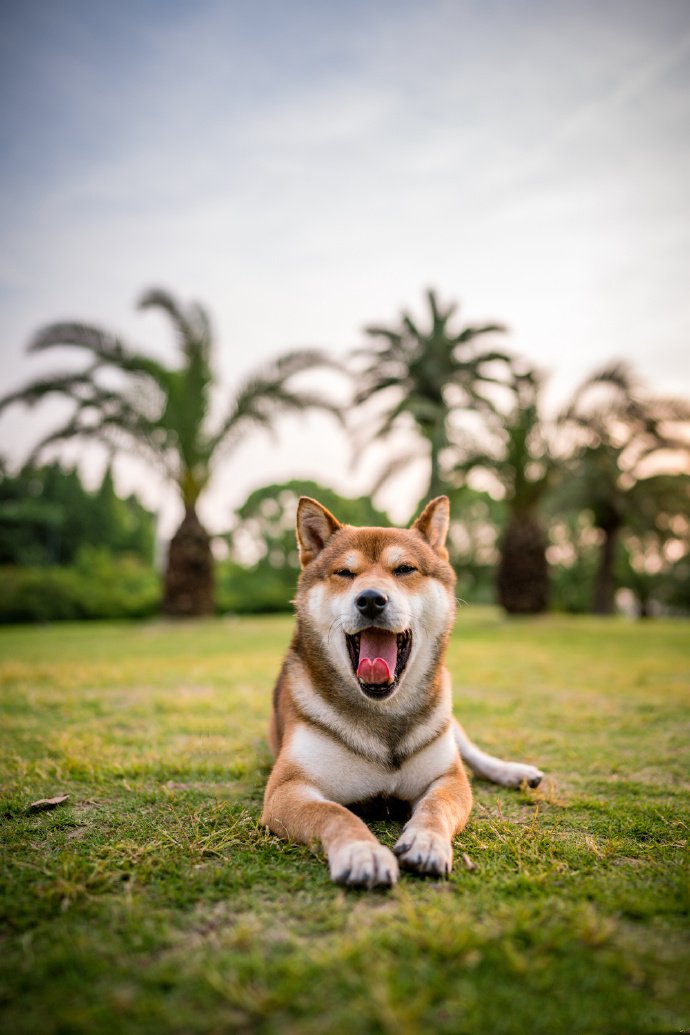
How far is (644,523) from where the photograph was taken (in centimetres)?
2347

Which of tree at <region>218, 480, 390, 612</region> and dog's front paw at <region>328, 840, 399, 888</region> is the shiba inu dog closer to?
dog's front paw at <region>328, 840, 399, 888</region>

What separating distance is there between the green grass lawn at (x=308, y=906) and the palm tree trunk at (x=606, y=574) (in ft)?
68.4

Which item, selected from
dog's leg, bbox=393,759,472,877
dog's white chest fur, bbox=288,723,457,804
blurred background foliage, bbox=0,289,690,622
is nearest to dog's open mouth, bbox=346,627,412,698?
dog's white chest fur, bbox=288,723,457,804

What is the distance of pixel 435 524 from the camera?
3.80 m

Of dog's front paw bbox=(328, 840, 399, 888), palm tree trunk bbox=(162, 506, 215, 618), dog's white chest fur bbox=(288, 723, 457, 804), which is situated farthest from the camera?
palm tree trunk bbox=(162, 506, 215, 618)

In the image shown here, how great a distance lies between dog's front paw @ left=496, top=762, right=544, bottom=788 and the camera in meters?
3.58

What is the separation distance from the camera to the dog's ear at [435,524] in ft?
12.3

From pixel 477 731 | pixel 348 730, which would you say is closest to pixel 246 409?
pixel 477 731

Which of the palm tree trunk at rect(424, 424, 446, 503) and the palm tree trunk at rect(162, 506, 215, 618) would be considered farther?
the palm tree trunk at rect(162, 506, 215, 618)

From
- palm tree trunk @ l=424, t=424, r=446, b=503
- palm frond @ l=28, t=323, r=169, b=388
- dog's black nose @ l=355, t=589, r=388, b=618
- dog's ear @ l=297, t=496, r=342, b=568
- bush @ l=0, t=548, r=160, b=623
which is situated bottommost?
bush @ l=0, t=548, r=160, b=623

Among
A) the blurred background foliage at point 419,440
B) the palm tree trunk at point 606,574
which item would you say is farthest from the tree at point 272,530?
the palm tree trunk at point 606,574

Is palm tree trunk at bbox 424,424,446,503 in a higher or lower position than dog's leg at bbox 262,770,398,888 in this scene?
higher

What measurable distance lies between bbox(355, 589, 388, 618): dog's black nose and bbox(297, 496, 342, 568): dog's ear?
0.84 m

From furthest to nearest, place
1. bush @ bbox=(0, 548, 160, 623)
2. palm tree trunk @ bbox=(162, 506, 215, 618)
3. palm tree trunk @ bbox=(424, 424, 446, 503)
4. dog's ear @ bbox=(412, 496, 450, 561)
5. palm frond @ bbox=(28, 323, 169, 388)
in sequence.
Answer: bush @ bbox=(0, 548, 160, 623)
palm tree trunk @ bbox=(162, 506, 215, 618)
palm tree trunk @ bbox=(424, 424, 446, 503)
palm frond @ bbox=(28, 323, 169, 388)
dog's ear @ bbox=(412, 496, 450, 561)
